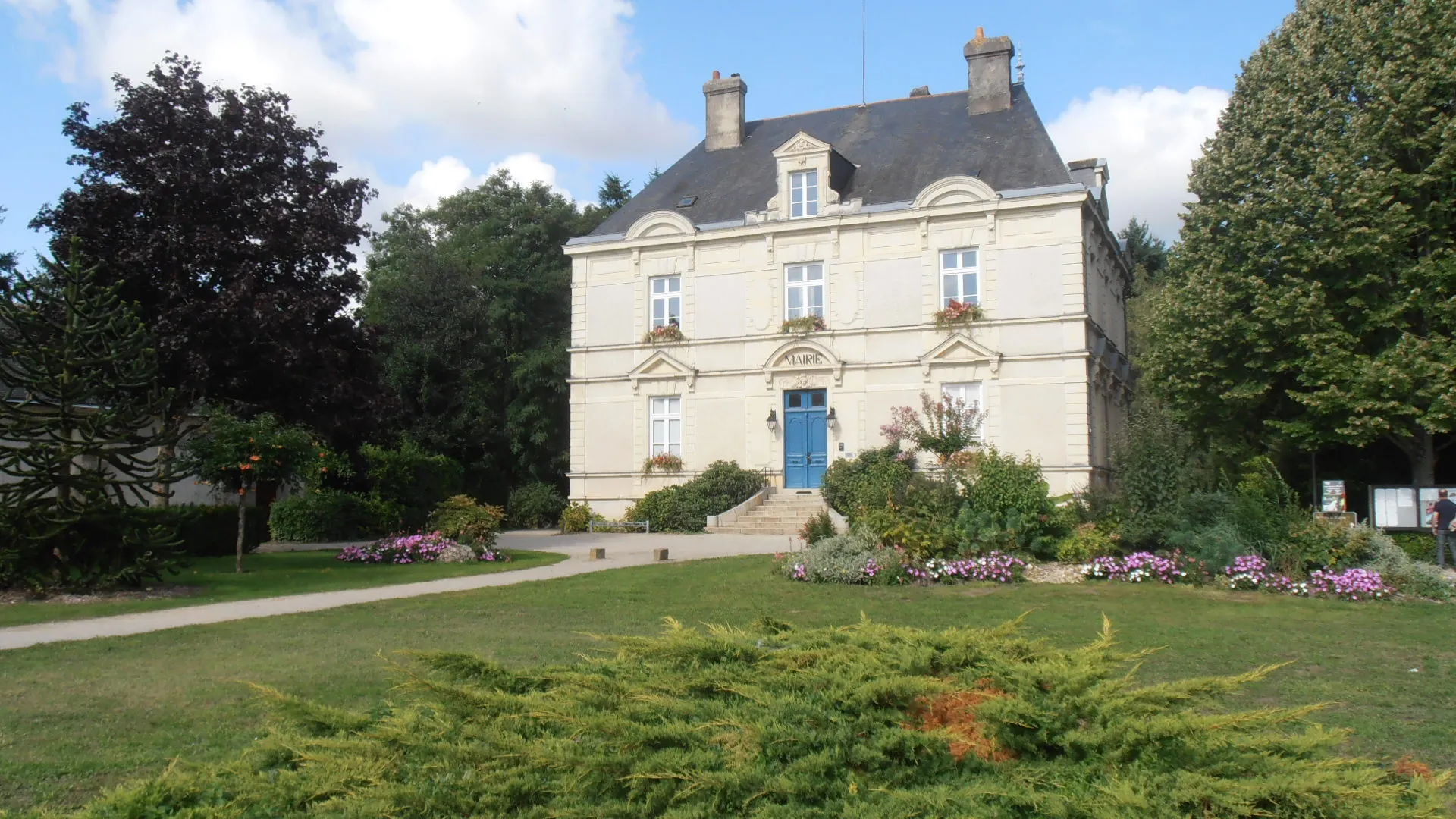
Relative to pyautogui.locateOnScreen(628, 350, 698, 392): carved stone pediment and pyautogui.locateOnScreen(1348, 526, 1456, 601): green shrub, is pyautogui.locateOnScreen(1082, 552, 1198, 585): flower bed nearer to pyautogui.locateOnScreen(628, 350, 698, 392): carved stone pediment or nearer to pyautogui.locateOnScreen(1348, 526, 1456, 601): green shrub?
pyautogui.locateOnScreen(1348, 526, 1456, 601): green shrub

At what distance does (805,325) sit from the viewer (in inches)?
1109

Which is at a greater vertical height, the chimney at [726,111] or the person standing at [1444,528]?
the chimney at [726,111]

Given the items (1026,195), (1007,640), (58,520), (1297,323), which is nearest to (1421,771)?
(1007,640)

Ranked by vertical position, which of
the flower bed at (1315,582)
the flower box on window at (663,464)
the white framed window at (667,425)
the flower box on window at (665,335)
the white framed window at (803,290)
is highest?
the white framed window at (803,290)

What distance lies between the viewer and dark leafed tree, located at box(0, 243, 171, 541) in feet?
44.4

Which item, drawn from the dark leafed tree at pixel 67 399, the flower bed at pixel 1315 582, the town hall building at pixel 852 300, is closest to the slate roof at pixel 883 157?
the town hall building at pixel 852 300

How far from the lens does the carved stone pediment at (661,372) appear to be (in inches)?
1151

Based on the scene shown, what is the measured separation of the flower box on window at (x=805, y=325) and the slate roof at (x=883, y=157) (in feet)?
11.4

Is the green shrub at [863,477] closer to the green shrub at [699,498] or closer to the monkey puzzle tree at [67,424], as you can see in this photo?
the green shrub at [699,498]

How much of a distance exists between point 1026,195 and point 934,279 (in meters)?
3.08

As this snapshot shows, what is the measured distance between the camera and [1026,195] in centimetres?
2612

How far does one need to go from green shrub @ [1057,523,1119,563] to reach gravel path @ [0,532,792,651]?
4295 millimetres

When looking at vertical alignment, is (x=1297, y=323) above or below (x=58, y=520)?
above

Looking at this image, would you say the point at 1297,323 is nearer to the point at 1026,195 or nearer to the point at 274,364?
the point at 1026,195
